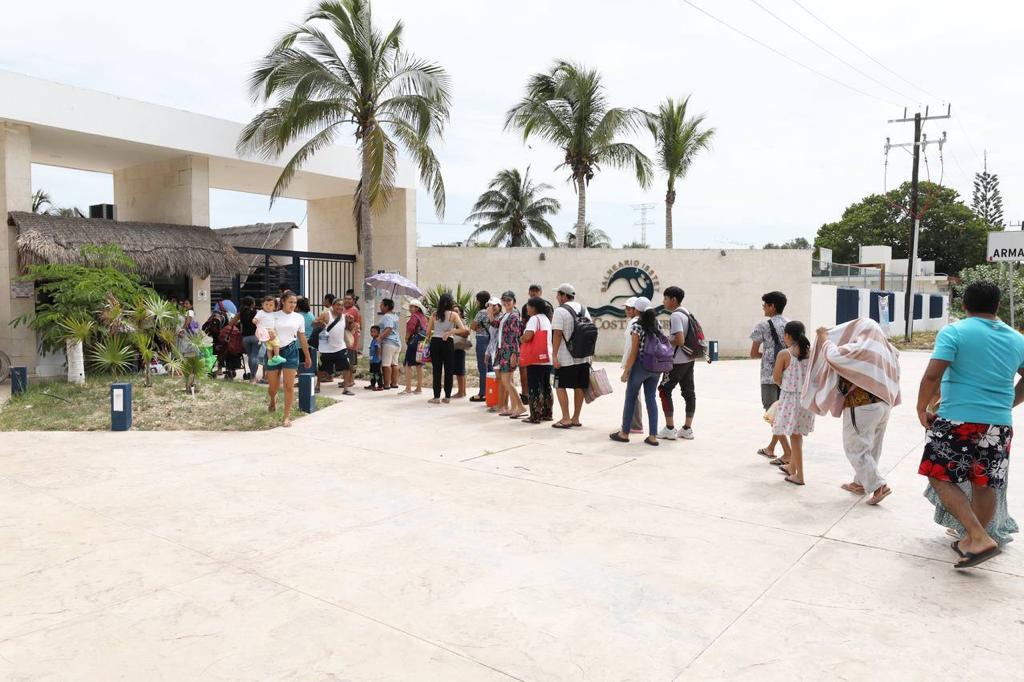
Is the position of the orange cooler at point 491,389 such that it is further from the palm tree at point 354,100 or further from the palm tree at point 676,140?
the palm tree at point 676,140

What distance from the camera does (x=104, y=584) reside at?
419cm

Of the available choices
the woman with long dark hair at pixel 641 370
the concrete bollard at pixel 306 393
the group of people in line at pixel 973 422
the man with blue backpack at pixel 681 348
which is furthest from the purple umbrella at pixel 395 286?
the group of people in line at pixel 973 422

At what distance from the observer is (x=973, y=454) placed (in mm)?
4402

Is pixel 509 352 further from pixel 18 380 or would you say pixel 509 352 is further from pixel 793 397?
pixel 18 380

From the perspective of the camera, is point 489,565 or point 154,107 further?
point 154,107

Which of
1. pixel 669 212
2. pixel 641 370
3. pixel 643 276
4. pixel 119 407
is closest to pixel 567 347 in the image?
pixel 641 370

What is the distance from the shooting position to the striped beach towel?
5.58m

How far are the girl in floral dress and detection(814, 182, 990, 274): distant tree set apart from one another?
55637 mm

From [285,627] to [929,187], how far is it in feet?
213

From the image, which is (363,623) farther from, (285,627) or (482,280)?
(482,280)

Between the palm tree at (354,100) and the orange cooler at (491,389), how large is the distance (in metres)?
7.40

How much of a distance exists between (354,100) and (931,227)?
2101 inches

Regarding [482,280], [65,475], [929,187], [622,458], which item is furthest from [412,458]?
[929,187]

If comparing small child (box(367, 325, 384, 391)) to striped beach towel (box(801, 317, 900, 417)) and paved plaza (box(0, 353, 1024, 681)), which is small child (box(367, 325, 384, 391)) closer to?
paved plaza (box(0, 353, 1024, 681))
